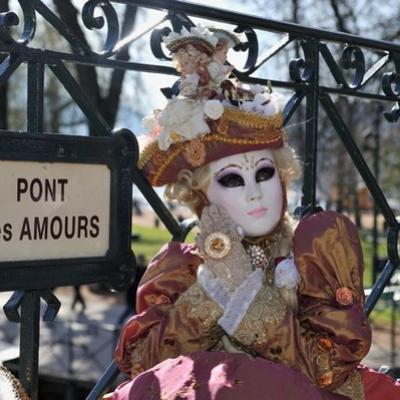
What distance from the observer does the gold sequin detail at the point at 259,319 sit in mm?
1985

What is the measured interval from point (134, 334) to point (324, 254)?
0.54 metres

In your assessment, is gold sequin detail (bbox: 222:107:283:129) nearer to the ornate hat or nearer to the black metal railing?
the ornate hat

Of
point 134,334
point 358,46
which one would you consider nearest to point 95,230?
point 134,334

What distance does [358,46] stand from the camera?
8.27 ft

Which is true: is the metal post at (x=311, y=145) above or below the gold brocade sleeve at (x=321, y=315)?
above

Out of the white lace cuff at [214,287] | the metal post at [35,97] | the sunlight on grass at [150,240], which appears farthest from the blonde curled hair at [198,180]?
the sunlight on grass at [150,240]

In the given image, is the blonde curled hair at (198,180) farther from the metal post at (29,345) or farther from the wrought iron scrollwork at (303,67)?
the metal post at (29,345)

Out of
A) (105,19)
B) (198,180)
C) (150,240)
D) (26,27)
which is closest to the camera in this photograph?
(26,27)

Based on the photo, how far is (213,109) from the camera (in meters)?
2.05

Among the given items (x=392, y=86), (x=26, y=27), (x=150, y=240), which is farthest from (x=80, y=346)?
(x=150, y=240)

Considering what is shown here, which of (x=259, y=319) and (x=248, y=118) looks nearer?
(x=259, y=319)

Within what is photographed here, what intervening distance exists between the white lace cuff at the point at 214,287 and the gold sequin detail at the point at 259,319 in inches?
3.4

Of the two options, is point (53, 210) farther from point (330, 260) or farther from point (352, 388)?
point (352, 388)

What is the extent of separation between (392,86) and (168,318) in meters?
1.27
